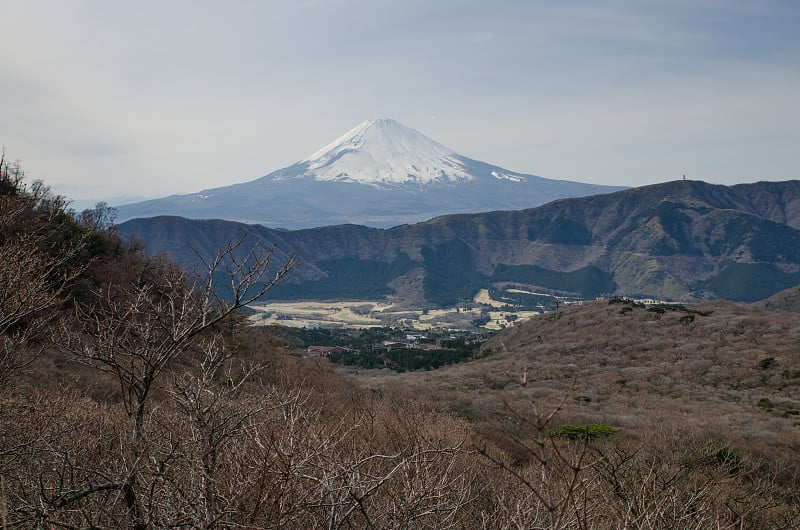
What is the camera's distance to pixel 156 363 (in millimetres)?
4555

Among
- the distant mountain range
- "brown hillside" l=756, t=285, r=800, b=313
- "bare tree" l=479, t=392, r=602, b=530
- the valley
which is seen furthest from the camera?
the distant mountain range

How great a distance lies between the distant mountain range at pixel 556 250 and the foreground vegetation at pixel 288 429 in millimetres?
78913

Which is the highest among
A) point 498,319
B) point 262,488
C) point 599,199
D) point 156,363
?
point 599,199

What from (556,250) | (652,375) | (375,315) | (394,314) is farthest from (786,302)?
(556,250)

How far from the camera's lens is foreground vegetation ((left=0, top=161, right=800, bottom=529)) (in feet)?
13.6

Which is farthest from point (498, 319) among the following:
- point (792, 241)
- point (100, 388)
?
point (792, 241)

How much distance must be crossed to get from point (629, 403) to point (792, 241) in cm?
13736

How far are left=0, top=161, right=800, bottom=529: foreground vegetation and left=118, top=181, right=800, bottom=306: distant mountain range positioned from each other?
78913 millimetres

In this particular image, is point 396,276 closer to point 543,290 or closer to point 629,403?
point 543,290

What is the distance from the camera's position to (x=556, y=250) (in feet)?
445

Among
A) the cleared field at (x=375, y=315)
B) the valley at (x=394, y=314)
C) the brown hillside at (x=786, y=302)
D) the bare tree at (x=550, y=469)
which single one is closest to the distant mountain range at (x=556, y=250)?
the valley at (x=394, y=314)

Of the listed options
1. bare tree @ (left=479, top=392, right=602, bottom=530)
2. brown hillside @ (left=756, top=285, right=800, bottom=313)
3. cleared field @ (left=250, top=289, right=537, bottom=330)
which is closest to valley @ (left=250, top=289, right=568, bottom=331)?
cleared field @ (left=250, top=289, right=537, bottom=330)

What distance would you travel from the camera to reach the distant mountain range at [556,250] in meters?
114

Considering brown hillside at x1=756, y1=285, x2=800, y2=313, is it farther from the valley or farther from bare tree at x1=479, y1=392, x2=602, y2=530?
bare tree at x1=479, y1=392, x2=602, y2=530
